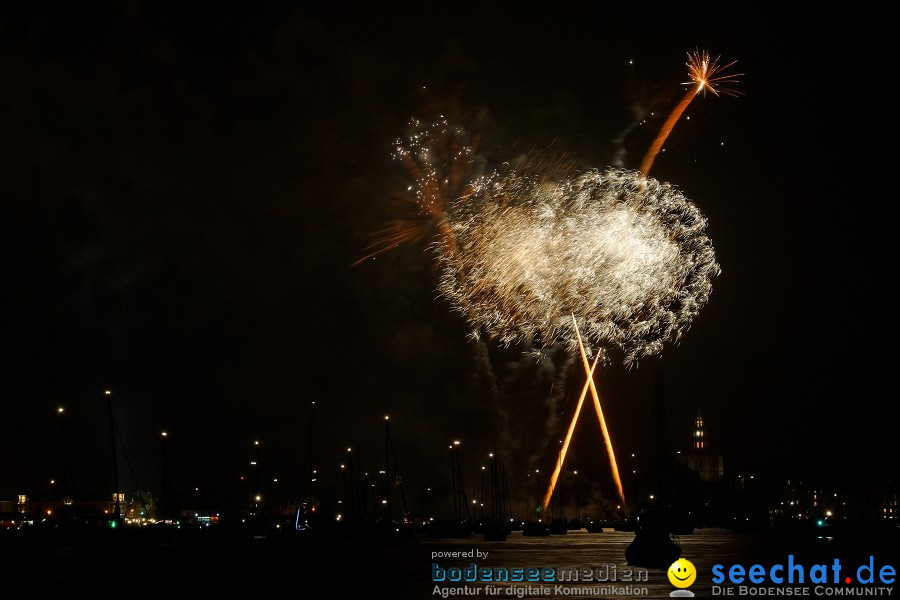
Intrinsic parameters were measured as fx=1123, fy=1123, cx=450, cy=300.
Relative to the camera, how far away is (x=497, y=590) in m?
37.3

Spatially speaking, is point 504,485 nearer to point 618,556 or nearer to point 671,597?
point 618,556

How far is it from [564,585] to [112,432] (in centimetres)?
5471

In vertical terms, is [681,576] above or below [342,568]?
above

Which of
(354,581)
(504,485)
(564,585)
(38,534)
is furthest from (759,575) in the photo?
(504,485)

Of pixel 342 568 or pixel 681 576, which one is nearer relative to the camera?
pixel 681 576

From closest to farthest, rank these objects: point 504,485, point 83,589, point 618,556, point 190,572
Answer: point 83,589 → point 190,572 → point 618,556 → point 504,485

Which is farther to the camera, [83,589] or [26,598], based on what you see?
[83,589]

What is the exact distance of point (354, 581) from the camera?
45.3 meters

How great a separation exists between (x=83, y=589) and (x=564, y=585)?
17246 mm

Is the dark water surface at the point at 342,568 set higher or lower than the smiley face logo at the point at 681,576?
lower

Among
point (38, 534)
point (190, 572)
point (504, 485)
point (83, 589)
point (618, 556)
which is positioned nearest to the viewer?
point (83, 589)

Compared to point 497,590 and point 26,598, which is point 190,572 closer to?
point 26,598

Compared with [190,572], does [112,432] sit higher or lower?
higher

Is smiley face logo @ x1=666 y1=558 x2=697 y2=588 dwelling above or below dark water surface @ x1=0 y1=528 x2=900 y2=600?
above
